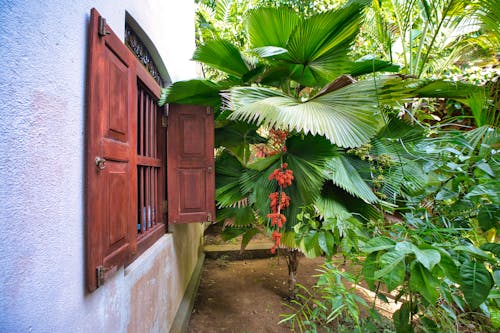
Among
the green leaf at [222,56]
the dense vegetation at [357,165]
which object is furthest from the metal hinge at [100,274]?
the green leaf at [222,56]

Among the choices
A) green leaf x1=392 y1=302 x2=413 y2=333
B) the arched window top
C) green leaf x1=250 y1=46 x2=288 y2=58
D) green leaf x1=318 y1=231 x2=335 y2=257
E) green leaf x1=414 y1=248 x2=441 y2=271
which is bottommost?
green leaf x1=392 y1=302 x2=413 y2=333

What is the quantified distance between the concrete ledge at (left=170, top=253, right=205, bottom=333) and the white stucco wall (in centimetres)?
129

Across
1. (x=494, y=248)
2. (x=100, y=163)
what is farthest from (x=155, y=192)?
→ (x=494, y=248)

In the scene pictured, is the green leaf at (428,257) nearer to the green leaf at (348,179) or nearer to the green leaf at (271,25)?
the green leaf at (348,179)

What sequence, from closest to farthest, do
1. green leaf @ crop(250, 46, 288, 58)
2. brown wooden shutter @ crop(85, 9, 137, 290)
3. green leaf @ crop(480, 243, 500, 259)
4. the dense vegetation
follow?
green leaf @ crop(480, 243, 500, 259) → the dense vegetation → brown wooden shutter @ crop(85, 9, 137, 290) → green leaf @ crop(250, 46, 288, 58)

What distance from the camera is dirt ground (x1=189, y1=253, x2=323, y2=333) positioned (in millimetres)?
2547

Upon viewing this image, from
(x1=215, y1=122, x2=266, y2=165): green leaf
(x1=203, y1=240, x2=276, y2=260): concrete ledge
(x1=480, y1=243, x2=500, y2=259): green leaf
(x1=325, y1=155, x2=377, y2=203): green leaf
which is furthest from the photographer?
(x1=203, y1=240, x2=276, y2=260): concrete ledge

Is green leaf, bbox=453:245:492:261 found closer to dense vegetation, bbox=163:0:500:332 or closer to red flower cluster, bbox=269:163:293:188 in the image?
dense vegetation, bbox=163:0:500:332

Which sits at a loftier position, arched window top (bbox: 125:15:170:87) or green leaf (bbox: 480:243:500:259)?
arched window top (bbox: 125:15:170:87)

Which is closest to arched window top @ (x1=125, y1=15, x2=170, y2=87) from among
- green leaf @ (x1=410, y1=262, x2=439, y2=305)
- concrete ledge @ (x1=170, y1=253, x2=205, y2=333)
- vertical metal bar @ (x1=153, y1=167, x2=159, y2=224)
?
vertical metal bar @ (x1=153, y1=167, x2=159, y2=224)

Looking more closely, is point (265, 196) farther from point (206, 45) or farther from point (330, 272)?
point (206, 45)

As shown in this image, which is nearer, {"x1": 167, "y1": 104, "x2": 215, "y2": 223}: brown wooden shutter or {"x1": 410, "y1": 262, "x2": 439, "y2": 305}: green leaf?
{"x1": 410, "y1": 262, "x2": 439, "y2": 305}: green leaf

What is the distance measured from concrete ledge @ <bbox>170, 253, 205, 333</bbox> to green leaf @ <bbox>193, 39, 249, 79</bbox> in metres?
2.35

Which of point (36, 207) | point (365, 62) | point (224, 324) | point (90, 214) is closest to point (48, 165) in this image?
point (36, 207)
